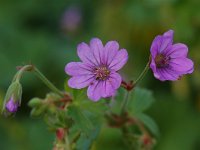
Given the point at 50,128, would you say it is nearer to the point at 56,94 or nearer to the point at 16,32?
the point at 56,94

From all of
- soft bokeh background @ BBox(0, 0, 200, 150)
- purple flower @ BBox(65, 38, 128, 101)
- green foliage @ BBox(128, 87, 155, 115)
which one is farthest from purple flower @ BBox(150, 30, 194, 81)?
soft bokeh background @ BBox(0, 0, 200, 150)

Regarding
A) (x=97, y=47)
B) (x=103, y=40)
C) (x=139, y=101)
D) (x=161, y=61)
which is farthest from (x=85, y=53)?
(x=103, y=40)

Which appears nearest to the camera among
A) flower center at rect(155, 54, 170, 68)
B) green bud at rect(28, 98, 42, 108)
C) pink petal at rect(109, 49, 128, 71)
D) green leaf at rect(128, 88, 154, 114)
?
pink petal at rect(109, 49, 128, 71)

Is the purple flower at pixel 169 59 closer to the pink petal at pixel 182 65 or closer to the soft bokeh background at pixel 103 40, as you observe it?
the pink petal at pixel 182 65

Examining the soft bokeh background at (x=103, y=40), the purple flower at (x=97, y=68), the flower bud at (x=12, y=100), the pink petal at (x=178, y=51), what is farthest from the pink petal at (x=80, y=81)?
the soft bokeh background at (x=103, y=40)

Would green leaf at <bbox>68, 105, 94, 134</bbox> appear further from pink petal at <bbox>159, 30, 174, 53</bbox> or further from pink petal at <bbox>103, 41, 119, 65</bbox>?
pink petal at <bbox>159, 30, 174, 53</bbox>

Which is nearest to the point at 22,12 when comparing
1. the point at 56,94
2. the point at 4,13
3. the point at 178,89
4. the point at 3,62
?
the point at 4,13
